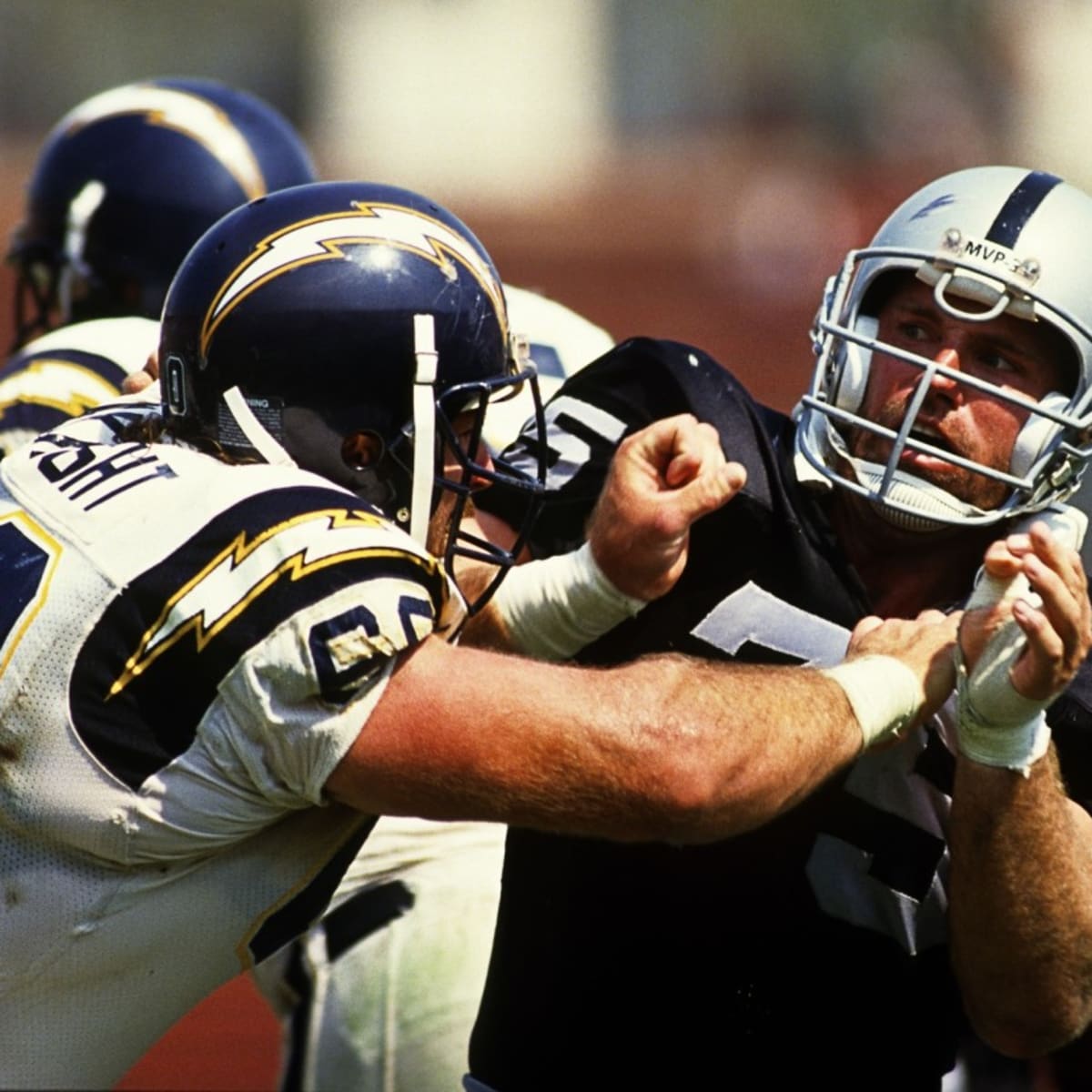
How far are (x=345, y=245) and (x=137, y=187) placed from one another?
227 centimetres

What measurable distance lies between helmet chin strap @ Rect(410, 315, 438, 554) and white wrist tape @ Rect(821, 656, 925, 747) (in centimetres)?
56

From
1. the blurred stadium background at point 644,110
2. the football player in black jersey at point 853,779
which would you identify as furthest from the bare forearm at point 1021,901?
the blurred stadium background at point 644,110

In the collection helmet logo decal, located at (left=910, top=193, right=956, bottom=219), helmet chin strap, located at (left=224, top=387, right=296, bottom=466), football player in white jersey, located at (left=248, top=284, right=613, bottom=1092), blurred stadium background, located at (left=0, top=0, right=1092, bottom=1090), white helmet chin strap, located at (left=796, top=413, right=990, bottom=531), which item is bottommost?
blurred stadium background, located at (left=0, top=0, right=1092, bottom=1090)

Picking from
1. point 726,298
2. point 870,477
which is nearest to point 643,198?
point 726,298

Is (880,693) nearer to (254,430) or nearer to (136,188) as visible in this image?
(254,430)

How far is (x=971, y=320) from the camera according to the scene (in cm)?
306

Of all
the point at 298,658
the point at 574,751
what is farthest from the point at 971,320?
the point at 298,658

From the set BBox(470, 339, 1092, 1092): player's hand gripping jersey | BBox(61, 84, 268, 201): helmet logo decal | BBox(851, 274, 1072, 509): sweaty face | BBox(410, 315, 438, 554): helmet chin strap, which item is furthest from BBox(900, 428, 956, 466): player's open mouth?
BBox(61, 84, 268, 201): helmet logo decal

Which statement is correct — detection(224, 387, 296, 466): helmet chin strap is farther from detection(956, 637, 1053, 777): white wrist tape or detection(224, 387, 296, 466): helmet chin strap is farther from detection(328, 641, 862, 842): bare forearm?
detection(956, 637, 1053, 777): white wrist tape

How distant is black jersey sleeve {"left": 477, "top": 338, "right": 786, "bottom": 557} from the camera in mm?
3088

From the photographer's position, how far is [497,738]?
2.45 metres

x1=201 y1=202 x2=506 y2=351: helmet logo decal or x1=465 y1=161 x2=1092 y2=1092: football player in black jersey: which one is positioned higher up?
x1=201 y1=202 x2=506 y2=351: helmet logo decal

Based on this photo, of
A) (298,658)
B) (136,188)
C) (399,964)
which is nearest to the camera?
(298,658)

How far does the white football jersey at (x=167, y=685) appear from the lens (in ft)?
8.04
